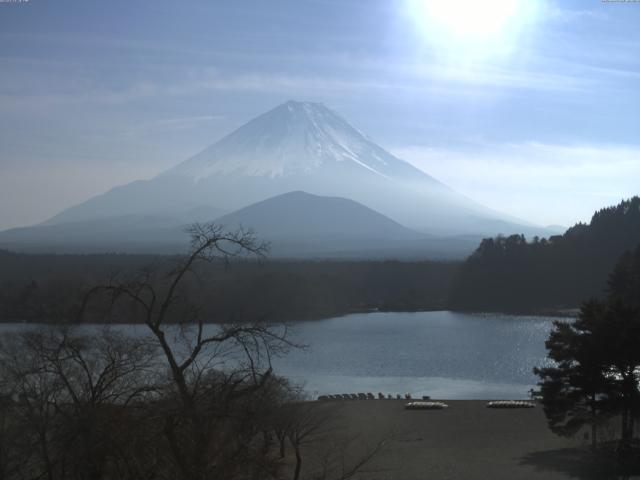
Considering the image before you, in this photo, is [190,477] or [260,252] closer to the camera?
[190,477]

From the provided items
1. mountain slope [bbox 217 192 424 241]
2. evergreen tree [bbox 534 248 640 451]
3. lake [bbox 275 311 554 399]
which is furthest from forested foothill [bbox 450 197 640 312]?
mountain slope [bbox 217 192 424 241]

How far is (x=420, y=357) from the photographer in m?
20.2

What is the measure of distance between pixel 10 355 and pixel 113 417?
3942mm

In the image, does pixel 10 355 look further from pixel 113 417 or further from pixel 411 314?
pixel 411 314

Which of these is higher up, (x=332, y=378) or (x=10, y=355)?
(x=10, y=355)

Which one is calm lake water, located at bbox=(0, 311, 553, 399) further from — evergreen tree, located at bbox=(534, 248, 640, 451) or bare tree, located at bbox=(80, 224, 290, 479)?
bare tree, located at bbox=(80, 224, 290, 479)

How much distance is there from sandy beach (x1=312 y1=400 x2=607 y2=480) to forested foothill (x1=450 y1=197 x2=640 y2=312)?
24.7 meters

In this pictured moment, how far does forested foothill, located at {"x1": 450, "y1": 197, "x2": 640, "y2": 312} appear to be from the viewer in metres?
36.8

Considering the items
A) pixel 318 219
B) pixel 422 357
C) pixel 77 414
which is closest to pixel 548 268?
pixel 422 357

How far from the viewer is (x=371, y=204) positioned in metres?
110

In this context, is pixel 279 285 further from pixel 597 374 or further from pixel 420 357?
pixel 597 374

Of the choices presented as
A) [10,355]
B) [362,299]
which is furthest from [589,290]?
[10,355]

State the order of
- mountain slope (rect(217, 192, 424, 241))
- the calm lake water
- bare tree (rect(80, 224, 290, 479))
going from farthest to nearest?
1. mountain slope (rect(217, 192, 424, 241))
2. the calm lake water
3. bare tree (rect(80, 224, 290, 479))

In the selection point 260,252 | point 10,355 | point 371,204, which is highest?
point 371,204
